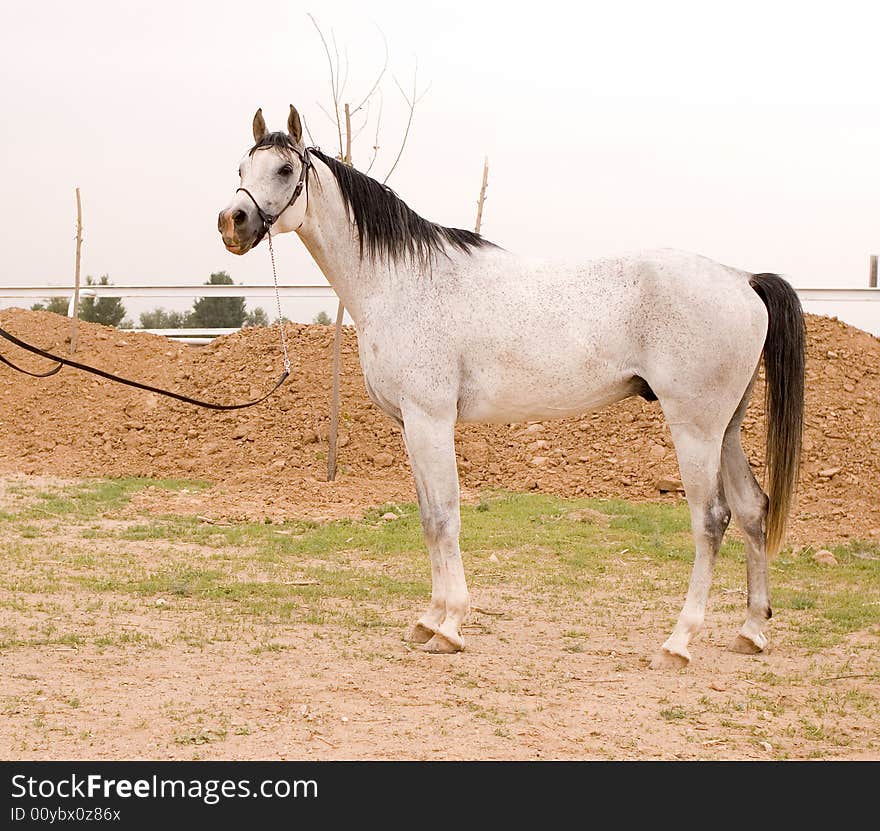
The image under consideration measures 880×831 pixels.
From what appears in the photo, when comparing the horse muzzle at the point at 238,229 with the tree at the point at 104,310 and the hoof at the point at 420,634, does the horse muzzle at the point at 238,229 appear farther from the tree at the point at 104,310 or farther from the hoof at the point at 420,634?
the tree at the point at 104,310

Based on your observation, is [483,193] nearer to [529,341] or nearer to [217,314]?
[529,341]

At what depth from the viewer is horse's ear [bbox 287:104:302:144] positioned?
16.6 feet

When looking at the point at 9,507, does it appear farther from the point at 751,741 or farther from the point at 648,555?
the point at 751,741

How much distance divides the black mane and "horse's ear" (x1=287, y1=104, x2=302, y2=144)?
0.47 feet

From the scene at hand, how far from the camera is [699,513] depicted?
16.8 ft

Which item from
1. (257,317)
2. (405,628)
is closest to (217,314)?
(257,317)

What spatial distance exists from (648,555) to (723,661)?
301 cm

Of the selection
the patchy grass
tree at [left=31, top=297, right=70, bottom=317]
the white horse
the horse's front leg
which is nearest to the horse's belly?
the white horse

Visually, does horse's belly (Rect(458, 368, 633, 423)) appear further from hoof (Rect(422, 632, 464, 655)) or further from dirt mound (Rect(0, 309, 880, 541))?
dirt mound (Rect(0, 309, 880, 541))

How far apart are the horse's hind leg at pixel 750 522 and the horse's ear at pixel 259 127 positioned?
2.80 meters

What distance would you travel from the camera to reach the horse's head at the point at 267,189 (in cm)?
497

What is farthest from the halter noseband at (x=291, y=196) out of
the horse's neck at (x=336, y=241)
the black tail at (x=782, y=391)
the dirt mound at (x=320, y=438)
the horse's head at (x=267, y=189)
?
the dirt mound at (x=320, y=438)

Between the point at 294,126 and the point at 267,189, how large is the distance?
360mm

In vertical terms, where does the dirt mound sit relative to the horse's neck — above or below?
below
